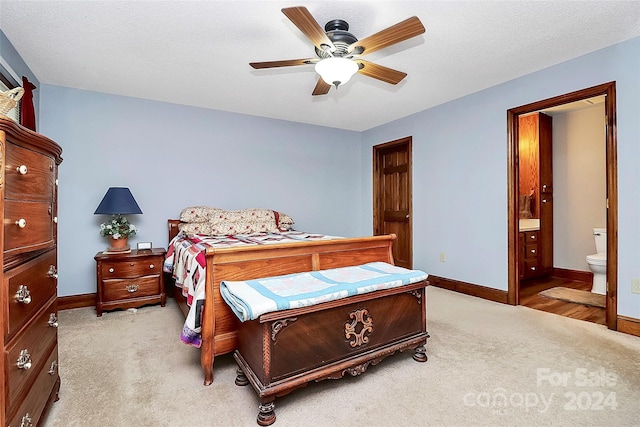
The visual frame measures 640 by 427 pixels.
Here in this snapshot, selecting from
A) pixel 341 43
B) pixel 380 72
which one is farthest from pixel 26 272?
pixel 380 72

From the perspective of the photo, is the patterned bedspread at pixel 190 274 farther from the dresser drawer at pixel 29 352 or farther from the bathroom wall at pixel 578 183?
the bathroom wall at pixel 578 183

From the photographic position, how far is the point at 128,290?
3154mm

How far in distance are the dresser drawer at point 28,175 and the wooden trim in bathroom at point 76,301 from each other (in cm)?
250

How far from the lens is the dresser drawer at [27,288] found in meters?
1.04

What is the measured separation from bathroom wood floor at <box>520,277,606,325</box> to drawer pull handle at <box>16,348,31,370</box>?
3.80 m

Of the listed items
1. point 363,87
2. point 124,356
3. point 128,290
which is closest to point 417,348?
point 124,356

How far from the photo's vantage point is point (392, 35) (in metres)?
1.78

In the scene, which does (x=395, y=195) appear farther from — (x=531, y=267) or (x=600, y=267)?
(x=600, y=267)

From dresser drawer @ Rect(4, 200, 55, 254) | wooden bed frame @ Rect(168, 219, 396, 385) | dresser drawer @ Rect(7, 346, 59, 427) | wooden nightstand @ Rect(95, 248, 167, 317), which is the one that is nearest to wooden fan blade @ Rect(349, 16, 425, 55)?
wooden bed frame @ Rect(168, 219, 396, 385)

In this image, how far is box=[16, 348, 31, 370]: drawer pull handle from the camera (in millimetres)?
1102

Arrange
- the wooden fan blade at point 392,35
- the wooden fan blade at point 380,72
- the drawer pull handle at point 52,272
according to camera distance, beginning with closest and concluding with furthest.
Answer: the drawer pull handle at point 52,272 → the wooden fan blade at point 392,35 → the wooden fan blade at point 380,72

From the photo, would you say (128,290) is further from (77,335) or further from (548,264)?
(548,264)

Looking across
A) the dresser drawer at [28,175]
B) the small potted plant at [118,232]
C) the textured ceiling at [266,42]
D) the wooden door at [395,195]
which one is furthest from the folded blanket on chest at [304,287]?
the wooden door at [395,195]

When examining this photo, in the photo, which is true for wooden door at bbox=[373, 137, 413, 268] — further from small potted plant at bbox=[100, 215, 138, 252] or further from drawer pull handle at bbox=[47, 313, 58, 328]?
drawer pull handle at bbox=[47, 313, 58, 328]
